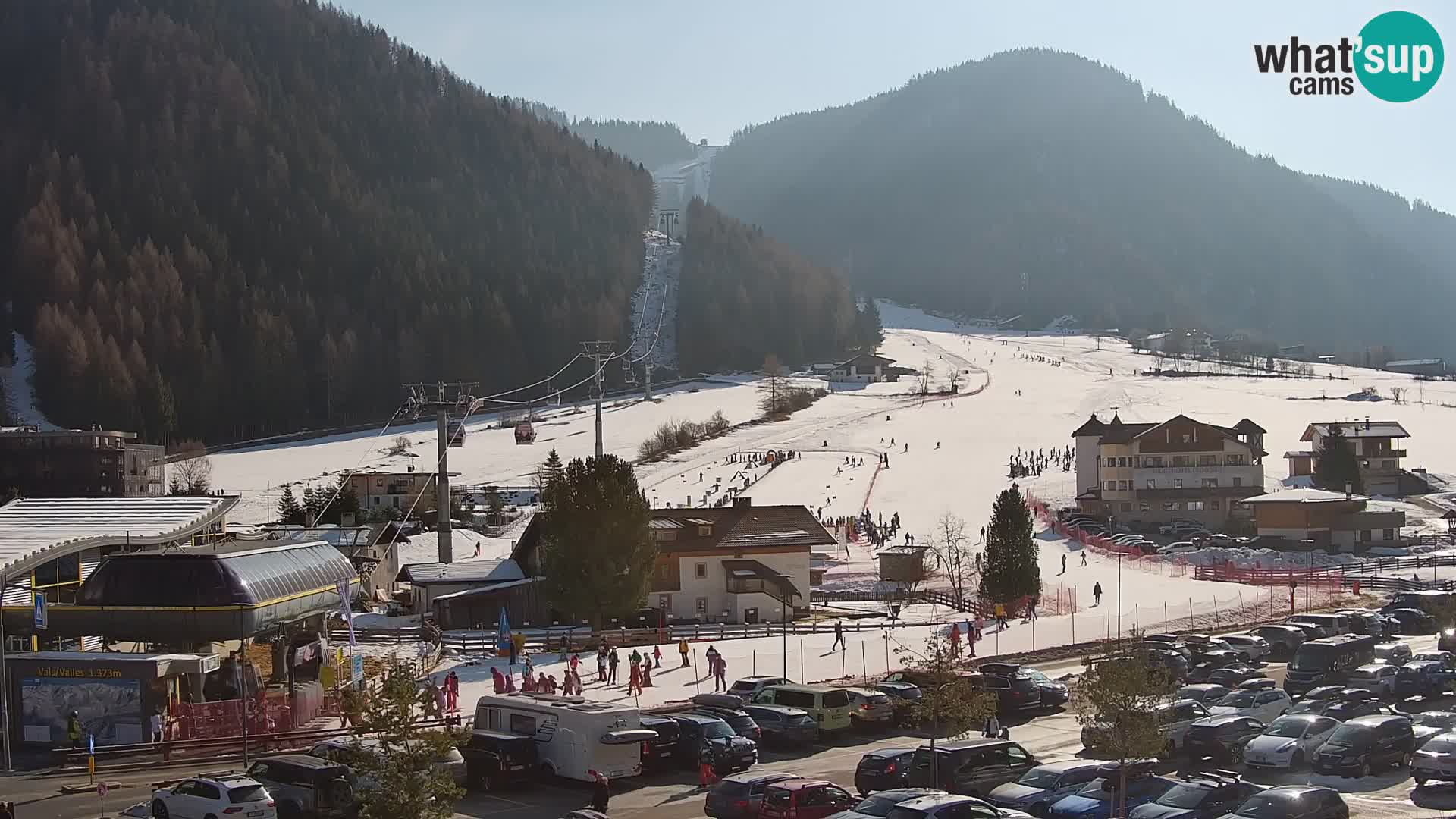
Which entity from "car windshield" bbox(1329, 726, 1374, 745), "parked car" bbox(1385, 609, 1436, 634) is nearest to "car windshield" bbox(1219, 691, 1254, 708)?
"car windshield" bbox(1329, 726, 1374, 745)

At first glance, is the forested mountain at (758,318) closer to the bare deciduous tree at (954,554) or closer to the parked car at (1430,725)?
the bare deciduous tree at (954,554)

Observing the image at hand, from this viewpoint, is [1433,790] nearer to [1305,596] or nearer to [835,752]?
[835,752]

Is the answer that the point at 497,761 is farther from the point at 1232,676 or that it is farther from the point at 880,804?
the point at 1232,676

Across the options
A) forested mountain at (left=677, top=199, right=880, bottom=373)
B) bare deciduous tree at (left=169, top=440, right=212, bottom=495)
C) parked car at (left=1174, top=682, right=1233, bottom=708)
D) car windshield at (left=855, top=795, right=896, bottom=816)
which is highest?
forested mountain at (left=677, top=199, right=880, bottom=373)

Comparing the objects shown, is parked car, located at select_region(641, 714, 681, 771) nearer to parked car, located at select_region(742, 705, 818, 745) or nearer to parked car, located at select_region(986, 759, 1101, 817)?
parked car, located at select_region(742, 705, 818, 745)

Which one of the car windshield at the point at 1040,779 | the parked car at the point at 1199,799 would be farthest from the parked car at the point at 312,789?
the parked car at the point at 1199,799

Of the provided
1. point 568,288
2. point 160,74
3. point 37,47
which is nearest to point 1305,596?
point 568,288

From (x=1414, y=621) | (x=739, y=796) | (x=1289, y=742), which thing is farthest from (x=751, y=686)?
(x=1414, y=621)
